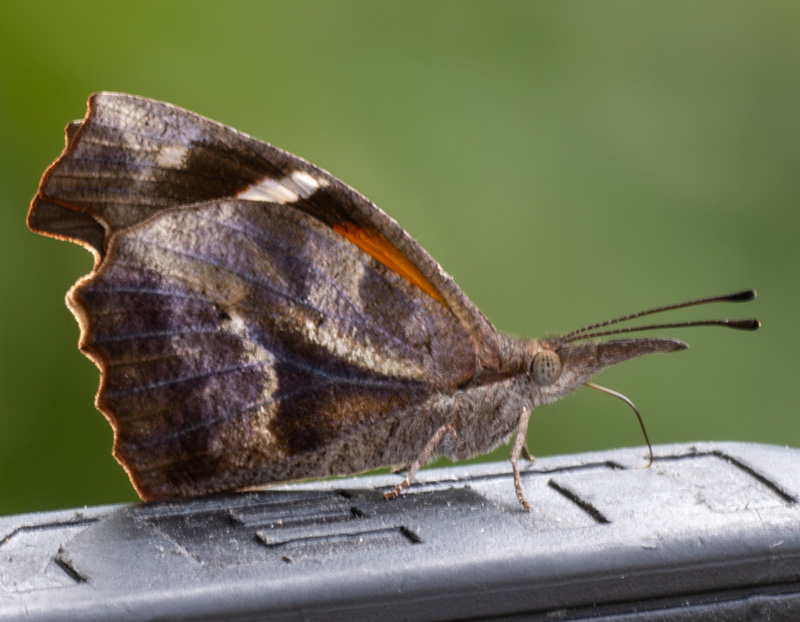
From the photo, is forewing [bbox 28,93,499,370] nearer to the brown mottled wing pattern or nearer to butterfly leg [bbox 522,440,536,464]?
the brown mottled wing pattern

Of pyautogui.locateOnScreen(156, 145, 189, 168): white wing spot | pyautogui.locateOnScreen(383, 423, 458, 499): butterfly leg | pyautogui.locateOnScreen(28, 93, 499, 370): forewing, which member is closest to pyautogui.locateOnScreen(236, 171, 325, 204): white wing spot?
pyautogui.locateOnScreen(28, 93, 499, 370): forewing

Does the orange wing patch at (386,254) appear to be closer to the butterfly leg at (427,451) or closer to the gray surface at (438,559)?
the butterfly leg at (427,451)

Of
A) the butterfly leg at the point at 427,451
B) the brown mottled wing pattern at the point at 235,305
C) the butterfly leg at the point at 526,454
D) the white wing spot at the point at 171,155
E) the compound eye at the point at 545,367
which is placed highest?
the white wing spot at the point at 171,155

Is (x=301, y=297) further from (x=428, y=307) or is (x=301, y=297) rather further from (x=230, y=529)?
(x=230, y=529)

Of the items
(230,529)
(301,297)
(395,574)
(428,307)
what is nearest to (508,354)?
(428,307)

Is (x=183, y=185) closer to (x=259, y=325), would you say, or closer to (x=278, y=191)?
(x=278, y=191)

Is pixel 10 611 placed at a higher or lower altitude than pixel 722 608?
higher

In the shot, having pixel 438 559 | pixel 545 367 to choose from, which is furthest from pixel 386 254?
pixel 438 559

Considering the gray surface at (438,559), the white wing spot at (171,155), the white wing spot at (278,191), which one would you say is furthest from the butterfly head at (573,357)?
the white wing spot at (171,155)
